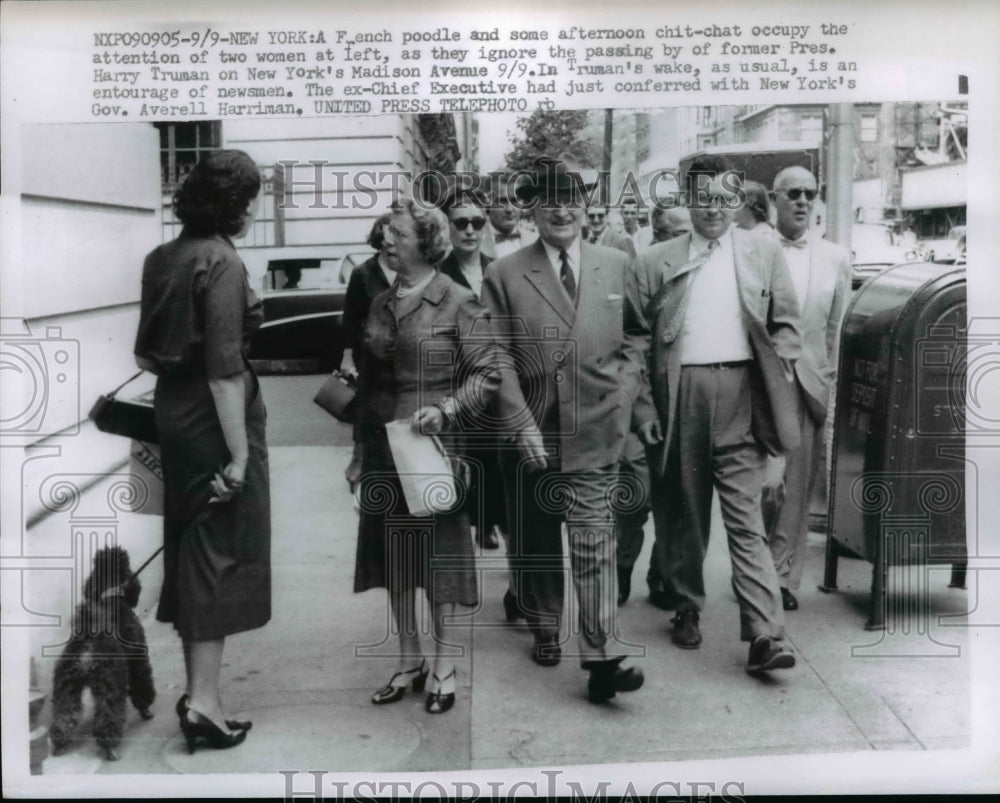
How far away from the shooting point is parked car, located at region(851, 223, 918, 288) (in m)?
5.05

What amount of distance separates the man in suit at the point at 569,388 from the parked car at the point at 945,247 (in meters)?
1.19

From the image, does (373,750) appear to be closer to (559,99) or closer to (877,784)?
(877,784)

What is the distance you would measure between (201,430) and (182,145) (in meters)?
1.07

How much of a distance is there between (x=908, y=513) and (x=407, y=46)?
8.62ft

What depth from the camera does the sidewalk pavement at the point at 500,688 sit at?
487 centimetres

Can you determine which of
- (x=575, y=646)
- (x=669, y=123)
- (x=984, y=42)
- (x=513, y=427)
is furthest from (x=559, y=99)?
(x=575, y=646)

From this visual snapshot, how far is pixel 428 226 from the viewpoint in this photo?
481 centimetres

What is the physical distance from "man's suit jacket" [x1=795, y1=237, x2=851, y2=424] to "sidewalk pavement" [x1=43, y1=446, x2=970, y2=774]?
2.11 ft

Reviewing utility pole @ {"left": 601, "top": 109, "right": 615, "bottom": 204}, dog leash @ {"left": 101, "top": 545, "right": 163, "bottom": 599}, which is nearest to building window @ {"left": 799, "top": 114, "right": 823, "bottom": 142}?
Answer: utility pole @ {"left": 601, "top": 109, "right": 615, "bottom": 204}

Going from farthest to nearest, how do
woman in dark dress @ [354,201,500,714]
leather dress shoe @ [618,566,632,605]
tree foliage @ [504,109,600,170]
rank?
leather dress shoe @ [618,566,632,605] < tree foliage @ [504,109,600,170] < woman in dark dress @ [354,201,500,714]

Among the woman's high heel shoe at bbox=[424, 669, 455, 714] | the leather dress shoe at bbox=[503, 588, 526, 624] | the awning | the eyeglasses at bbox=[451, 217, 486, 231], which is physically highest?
the awning

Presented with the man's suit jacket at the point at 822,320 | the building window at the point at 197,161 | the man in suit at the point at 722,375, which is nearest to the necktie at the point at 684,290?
the man in suit at the point at 722,375

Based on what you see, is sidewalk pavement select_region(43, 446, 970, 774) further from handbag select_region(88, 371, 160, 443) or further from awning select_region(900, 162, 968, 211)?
awning select_region(900, 162, 968, 211)

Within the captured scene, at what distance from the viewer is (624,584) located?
5.13 metres
